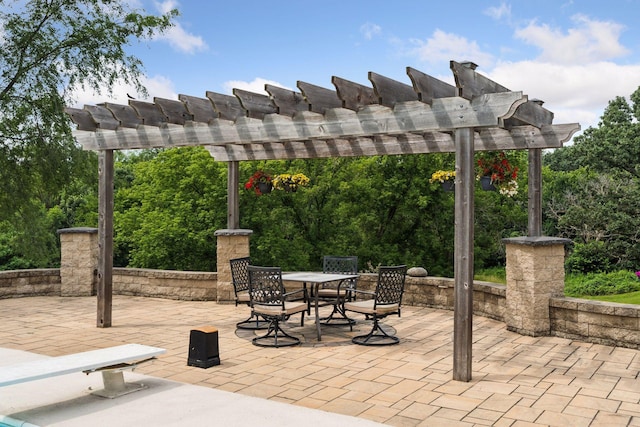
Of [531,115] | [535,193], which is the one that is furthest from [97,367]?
[535,193]

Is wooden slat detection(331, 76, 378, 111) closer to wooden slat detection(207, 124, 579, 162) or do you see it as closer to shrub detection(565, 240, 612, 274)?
wooden slat detection(207, 124, 579, 162)

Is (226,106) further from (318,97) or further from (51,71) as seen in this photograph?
(51,71)

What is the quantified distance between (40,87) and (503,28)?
12.6 meters

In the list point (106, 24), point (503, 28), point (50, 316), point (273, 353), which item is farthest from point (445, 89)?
point (503, 28)

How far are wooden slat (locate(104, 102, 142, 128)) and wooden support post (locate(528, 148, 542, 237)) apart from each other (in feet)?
16.1

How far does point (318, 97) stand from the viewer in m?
5.70

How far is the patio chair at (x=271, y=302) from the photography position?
259 inches

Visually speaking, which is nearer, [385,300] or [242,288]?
[385,300]

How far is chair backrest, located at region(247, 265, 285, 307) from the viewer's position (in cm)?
659

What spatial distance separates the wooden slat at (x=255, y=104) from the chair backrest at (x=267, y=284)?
1706 millimetres

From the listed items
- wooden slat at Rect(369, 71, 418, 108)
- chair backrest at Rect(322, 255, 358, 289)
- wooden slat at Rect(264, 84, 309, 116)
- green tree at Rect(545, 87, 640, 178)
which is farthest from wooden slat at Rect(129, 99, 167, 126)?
green tree at Rect(545, 87, 640, 178)

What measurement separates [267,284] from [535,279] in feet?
10.5

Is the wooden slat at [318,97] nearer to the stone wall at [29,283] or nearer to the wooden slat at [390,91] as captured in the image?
the wooden slat at [390,91]

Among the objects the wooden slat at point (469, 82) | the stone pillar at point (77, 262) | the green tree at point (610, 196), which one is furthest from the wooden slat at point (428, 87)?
the green tree at point (610, 196)
